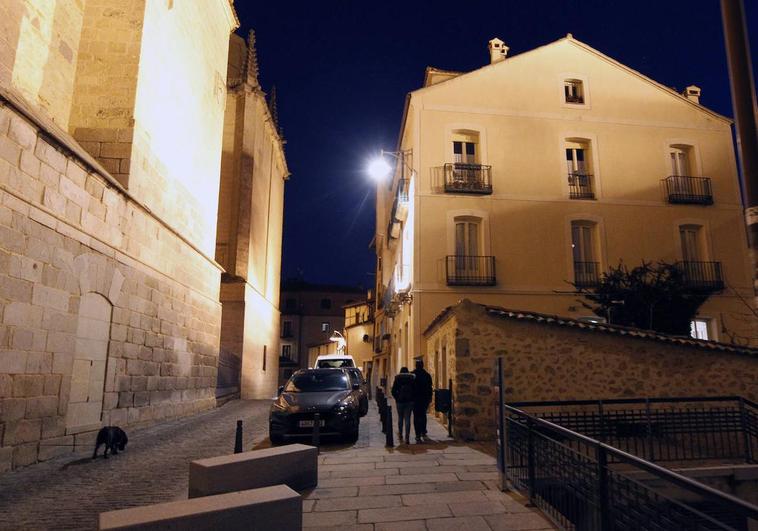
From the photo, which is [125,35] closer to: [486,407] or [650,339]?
[486,407]

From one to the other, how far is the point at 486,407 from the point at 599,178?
1323cm

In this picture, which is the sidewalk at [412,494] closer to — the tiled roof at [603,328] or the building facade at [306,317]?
the tiled roof at [603,328]

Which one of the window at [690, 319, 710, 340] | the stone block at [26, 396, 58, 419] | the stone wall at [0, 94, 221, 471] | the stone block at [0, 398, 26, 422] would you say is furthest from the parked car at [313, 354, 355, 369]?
the window at [690, 319, 710, 340]

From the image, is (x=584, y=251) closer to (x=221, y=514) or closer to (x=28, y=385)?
(x=28, y=385)

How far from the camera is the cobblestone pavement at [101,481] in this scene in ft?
18.0

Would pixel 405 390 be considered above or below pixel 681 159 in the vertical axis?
below

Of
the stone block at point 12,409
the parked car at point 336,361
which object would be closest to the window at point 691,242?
the parked car at point 336,361

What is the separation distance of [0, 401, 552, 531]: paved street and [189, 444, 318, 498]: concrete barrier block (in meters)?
0.28

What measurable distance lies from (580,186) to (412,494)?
56.5ft

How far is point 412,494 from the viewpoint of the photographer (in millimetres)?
6188

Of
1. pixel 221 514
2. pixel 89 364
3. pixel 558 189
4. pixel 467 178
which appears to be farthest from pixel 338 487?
pixel 558 189

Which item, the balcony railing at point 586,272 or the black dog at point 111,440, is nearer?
the black dog at point 111,440

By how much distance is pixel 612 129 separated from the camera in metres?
20.8

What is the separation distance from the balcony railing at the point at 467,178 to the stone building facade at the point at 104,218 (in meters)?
8.70
